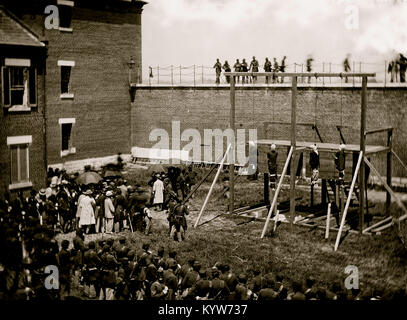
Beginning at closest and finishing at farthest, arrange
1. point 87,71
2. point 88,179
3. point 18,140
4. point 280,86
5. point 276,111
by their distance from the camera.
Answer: point 88,179, point 18,140, point 280,86, point 276,111, point 87,71

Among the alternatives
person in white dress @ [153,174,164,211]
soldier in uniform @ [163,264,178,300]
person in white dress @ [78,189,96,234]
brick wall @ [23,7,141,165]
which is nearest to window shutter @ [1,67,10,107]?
person in white dress @ [153,174,164,211]

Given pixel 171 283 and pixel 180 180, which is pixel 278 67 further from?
pixel 171 283

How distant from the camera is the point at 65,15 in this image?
28594 millimetres

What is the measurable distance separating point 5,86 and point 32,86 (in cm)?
115

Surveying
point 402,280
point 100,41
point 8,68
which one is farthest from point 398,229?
point 100,41

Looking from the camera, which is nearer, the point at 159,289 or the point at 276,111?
the point at 159,289

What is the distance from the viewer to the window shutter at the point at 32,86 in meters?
21.3

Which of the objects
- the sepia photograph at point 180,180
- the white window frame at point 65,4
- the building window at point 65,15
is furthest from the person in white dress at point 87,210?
the building window at point 65,15

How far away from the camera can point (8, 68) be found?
2052 cm

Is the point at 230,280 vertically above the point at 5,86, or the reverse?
the point at 5,86

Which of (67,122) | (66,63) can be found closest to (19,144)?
(67,122)

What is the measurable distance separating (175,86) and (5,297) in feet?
77.0

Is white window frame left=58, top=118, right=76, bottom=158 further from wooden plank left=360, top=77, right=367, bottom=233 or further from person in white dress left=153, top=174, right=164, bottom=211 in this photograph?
wooden plank left=360, top=77, right=367, bottom=233
